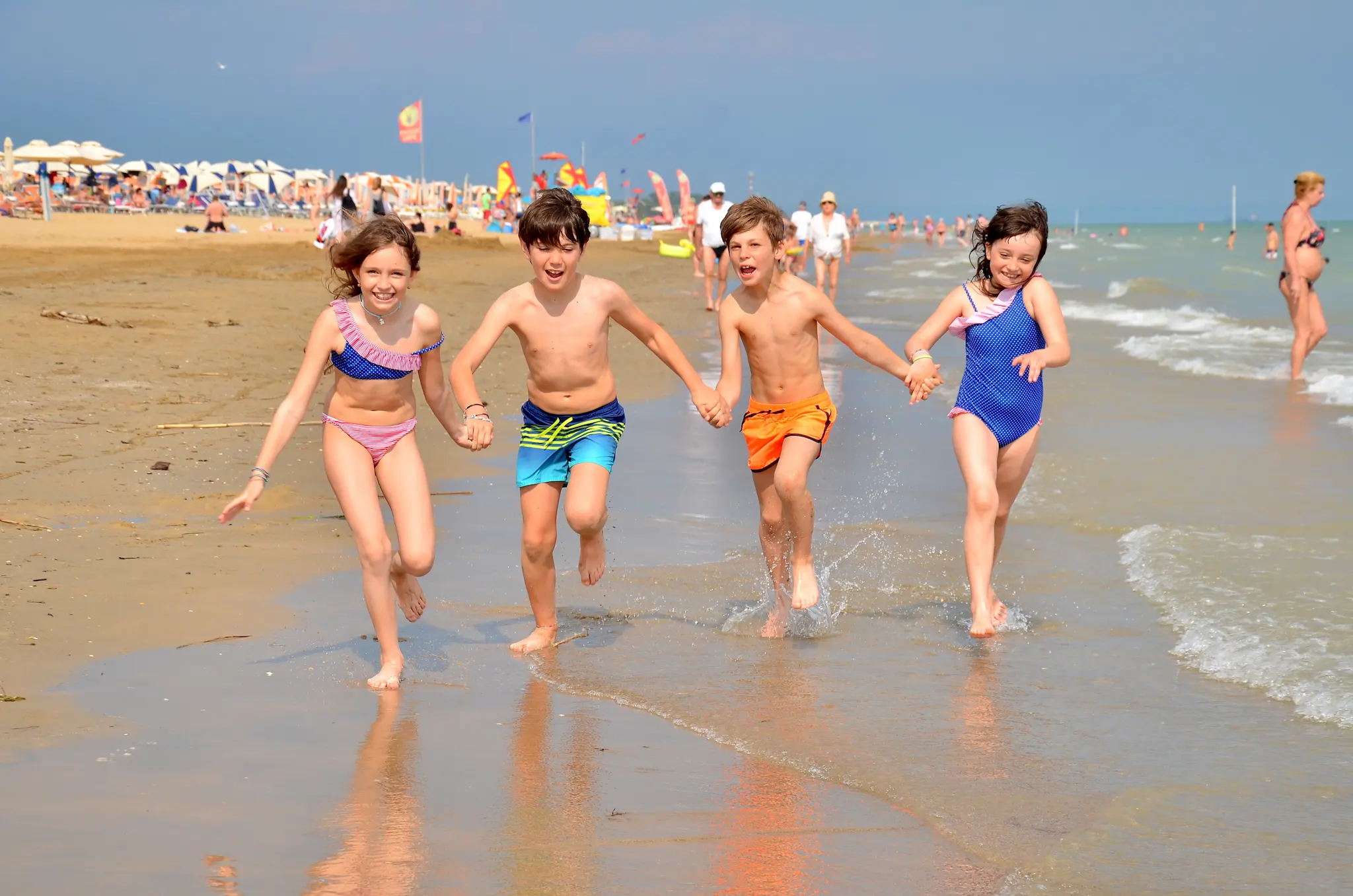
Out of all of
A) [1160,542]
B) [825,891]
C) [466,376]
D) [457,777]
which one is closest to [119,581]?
[466,376]

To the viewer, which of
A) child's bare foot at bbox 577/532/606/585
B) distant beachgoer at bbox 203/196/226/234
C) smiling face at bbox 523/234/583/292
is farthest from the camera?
distant beachgoer at bbox 203/196/226/234

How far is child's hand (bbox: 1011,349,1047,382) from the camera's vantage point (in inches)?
215

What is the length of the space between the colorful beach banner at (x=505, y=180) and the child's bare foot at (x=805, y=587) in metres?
48.2

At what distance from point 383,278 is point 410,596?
1172 millimetres

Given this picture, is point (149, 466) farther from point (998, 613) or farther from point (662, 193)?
point (662, 193)

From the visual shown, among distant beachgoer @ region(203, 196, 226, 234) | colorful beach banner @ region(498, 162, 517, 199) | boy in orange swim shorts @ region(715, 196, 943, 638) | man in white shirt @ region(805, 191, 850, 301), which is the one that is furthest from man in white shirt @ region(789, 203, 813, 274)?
colorful beach banner @ region(498, 162, 517, 199)

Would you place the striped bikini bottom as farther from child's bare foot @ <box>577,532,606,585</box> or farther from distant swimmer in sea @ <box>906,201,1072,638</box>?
distant swimmer in sea @ <box>906,201,1072,638</box>

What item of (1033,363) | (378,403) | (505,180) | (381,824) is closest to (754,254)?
(1033,363)

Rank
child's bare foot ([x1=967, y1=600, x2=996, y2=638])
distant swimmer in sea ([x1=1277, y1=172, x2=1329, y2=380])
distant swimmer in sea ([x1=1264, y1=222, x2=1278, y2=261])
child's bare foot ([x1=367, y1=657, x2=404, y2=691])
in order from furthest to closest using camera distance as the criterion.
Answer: distant swimmer in sea ([x1=1264, y1=222, x2=1278, y2=261]), distant swimmer in sea ([x1=1277, y1=172, x2=1329, y2=380]), child's bare foot ([x1=967, y1=600, x2=996, y2=638]), child's bare foot ([x1=367, y1=657, x2=404, y2=691])

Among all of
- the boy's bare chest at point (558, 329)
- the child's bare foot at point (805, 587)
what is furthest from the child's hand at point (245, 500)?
the child's bare foot at point (805, 587)

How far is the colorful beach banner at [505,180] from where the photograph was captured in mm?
52406

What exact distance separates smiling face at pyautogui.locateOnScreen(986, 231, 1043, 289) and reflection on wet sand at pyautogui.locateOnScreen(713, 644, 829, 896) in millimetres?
2113

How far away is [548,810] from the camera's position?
3.57 m

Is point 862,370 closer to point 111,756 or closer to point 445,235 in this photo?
point 111,756
